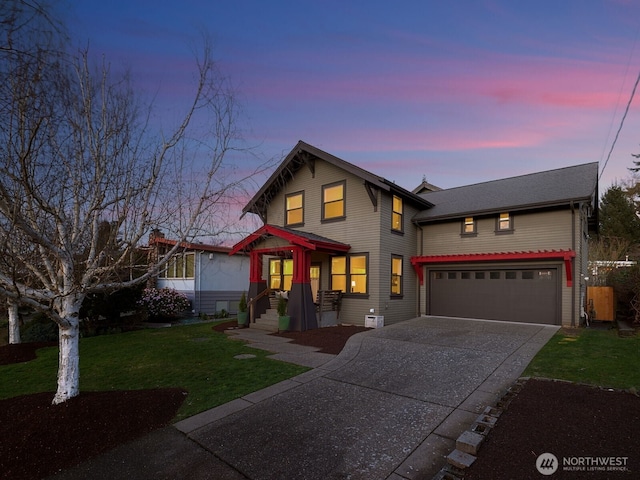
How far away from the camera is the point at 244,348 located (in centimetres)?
940

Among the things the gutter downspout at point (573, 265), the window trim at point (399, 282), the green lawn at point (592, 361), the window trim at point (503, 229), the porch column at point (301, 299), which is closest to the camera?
the green lawn at point (592, 361)

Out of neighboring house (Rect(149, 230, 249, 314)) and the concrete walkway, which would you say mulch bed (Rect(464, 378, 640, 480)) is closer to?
the concrete walkway

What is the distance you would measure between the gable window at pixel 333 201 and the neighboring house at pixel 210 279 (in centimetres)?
597

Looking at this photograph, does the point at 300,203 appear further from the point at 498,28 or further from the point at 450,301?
the point at 498,28

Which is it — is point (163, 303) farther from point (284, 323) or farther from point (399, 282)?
point (399, 282)

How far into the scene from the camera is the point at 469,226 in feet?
49.0

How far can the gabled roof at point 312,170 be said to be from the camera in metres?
13.2

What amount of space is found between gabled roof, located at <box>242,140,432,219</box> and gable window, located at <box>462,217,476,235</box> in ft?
6.81

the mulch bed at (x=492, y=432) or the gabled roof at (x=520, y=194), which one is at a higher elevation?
the gabled roof at (x=520, y=194)

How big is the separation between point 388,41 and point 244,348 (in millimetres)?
10330

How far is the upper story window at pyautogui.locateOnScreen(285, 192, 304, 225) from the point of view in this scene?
16237mm

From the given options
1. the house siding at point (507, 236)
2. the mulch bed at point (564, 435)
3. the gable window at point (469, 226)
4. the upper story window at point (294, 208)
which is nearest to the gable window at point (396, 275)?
the house siding at point (507, 236)

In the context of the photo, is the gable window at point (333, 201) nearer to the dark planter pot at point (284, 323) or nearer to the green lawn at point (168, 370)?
the dark planter pot at point (284, 323)

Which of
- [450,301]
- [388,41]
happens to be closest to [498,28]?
[388,41]
